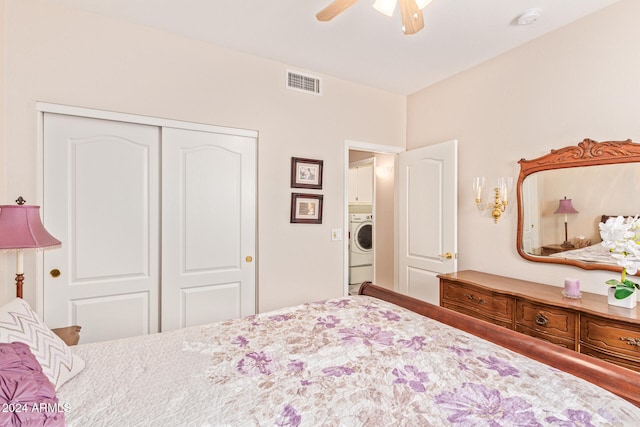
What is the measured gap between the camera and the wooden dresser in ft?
5.37

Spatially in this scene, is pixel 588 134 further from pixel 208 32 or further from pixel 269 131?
pixel 208 32

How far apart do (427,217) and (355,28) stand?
178cm

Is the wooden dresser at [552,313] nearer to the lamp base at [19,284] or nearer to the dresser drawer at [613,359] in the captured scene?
the dresser drawer at [613,359]

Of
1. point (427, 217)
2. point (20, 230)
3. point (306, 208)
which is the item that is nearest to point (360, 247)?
point (427, 217)

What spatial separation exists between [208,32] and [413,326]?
2.44 m

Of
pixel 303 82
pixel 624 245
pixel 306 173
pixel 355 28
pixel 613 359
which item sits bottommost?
pixel 613 359

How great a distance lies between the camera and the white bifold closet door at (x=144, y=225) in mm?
2084

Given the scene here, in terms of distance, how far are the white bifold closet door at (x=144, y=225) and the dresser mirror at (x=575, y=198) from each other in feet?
7.32

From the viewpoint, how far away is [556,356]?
121 cm

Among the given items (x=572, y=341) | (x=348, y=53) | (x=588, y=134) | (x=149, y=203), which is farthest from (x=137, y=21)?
(x=572, y=341)

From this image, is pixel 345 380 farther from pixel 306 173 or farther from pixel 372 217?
pixel 372 217

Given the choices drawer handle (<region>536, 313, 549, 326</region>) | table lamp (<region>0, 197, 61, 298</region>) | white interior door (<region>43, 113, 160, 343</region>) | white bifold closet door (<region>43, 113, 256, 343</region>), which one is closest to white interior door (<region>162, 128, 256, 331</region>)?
white bifold closet door (<region>43, 113, 256, 343</region>)

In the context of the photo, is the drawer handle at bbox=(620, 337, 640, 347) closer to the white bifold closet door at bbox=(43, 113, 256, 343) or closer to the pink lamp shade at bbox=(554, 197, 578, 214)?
the pink lamp shade at bbox=(554, 197, 578, 214)

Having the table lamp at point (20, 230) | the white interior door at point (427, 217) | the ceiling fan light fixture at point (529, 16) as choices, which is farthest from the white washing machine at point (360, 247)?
the table lamp at point (20, 230)
